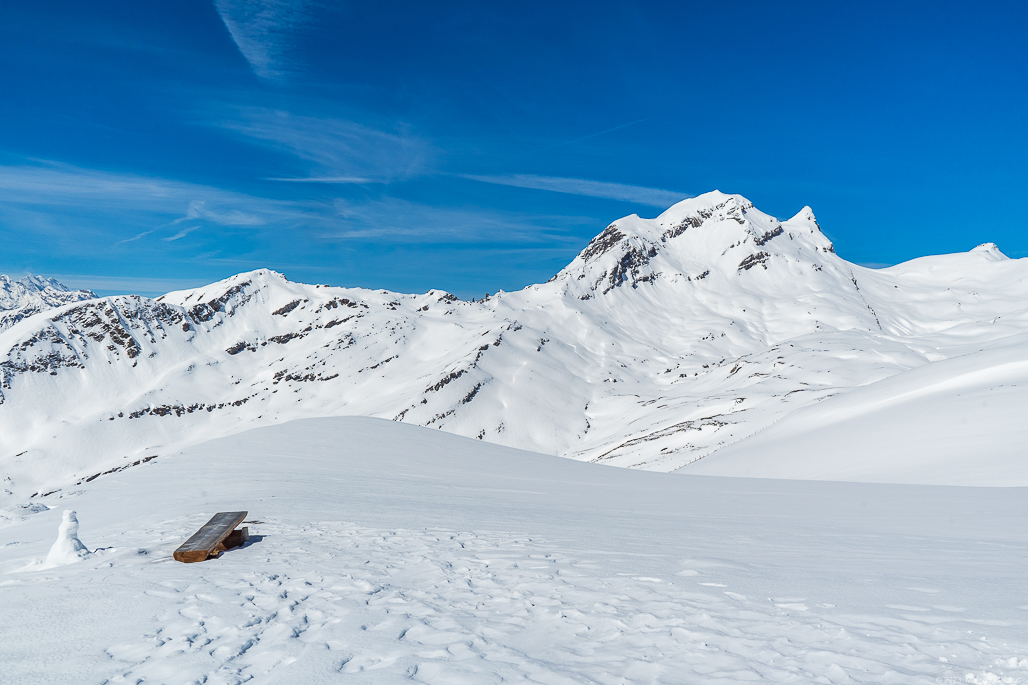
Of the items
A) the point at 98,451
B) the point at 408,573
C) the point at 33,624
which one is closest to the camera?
the point at 33,624

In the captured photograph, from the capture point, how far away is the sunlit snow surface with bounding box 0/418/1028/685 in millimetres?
4203

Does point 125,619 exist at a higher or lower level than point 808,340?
lower

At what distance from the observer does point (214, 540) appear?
7457 millimetres

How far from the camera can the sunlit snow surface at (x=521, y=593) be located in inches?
165

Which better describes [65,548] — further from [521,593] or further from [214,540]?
[521,593]

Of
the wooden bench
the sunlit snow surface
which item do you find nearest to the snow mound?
the sunlit snow surface

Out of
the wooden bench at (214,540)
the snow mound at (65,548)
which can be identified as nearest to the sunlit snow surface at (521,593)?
the wooden bench at (214,540)

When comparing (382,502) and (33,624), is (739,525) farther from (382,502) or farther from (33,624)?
(33,624)

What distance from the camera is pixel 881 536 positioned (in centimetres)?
877

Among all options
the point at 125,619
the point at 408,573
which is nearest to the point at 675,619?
the point at 408,573

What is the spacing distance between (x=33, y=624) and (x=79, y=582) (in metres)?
1.41

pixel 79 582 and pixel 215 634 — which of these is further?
pixel 79 582

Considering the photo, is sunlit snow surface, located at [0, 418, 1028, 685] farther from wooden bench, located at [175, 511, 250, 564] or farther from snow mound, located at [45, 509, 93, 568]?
snow mound, located at [45, 509, 93, 568]

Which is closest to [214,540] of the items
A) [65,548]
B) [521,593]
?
[65,548]
